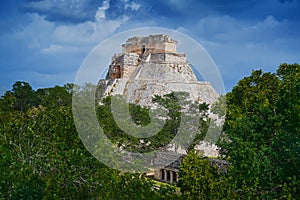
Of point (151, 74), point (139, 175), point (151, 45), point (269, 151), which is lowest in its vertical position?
point (139, 175)

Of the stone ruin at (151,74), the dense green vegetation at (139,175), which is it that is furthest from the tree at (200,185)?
the stone ruin at (151,74)

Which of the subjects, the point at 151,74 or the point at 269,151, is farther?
the point at 151,74

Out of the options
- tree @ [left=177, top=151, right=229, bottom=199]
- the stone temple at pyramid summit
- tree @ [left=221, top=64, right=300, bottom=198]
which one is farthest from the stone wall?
tree @ [left=177, top=151, right=229, bottom=199]

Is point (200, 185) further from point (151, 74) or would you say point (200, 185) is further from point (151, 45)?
point (151, 45)

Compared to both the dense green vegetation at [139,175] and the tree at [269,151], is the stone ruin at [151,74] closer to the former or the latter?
the tree at [269,151]

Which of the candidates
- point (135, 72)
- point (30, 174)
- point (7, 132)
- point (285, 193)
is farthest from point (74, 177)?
point (135, 72)

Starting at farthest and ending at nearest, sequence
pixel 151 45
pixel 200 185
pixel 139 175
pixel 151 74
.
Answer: pixel 151 45 → pixel 151 74 → pixel 200 185 → pixel 139 175

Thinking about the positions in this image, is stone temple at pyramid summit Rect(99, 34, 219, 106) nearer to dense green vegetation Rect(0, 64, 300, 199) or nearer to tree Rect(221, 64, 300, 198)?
tree Rect(221, 64, 300, 198)

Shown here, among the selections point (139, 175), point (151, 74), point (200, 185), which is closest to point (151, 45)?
point (151, 74)

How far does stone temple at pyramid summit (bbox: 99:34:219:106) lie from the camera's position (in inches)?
1419

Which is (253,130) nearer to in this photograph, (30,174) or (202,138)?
(30,174)

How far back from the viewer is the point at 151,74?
1500 inches

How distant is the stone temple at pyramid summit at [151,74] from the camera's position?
3603 cm

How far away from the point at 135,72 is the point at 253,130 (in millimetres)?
28481
